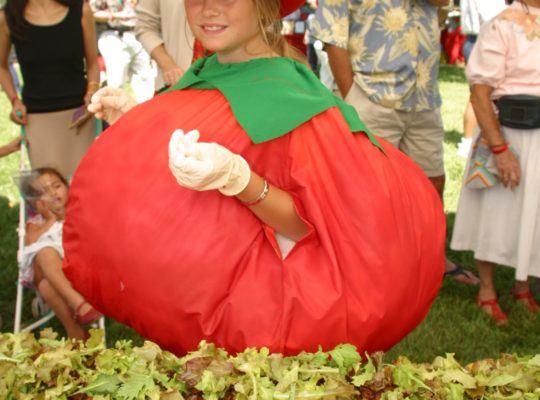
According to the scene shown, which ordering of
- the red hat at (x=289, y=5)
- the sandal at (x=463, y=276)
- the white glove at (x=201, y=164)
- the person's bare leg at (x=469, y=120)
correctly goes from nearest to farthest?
the white glove at (x=201, y=164) < the red hat at (x=289, y=5) < the sandal at (x=463, y=276) < the person's bare leg at (x=469, y=120)

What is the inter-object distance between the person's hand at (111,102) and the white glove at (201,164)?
75cm

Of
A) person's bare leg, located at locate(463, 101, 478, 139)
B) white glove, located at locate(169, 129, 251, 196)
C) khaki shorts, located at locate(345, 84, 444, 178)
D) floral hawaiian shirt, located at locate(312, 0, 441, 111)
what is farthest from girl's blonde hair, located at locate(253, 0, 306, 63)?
person's bare leg, located at locate(463, 101, 478, 139)

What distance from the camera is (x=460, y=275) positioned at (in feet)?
18.0

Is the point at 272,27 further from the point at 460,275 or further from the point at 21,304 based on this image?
the point at 460,275

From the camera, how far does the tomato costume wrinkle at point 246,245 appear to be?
2082mm

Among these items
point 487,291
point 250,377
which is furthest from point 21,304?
point 250,377

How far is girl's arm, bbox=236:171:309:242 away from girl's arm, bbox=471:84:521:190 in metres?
2.60

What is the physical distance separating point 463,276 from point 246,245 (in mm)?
3631

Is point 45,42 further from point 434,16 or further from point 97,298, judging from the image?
point 97,298

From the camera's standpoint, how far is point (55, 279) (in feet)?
14.5

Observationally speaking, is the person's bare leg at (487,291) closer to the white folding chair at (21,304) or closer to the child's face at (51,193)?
the white folding chair at (21,304)

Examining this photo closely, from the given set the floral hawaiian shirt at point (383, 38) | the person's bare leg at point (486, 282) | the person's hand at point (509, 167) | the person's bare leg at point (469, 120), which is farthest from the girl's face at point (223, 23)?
the person's bare leg at point (469, 120)

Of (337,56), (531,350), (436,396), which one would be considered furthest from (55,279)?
(436,396)

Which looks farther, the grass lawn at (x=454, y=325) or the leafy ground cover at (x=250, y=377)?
the grass lawn at (x=454, y=325)
